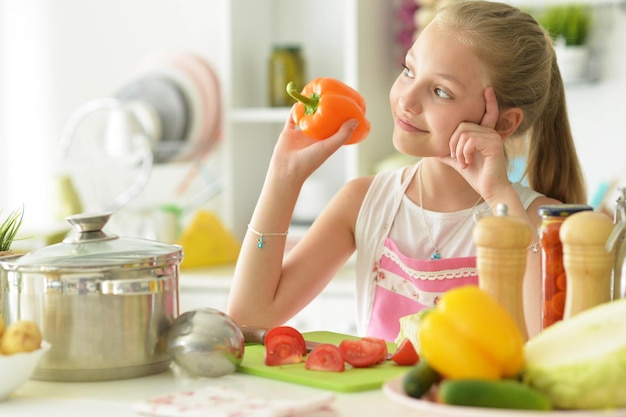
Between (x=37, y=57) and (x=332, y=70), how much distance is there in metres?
1.32

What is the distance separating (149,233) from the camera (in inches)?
138

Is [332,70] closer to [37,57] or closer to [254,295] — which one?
[37,57]

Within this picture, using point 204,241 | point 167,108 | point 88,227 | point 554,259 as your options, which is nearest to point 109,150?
point 167,108

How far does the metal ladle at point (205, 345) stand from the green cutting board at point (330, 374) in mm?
36

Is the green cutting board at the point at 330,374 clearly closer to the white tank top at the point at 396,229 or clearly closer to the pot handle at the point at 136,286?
the pot handle at the point at 136,286

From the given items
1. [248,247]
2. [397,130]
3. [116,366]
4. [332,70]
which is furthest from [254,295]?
[332,70]

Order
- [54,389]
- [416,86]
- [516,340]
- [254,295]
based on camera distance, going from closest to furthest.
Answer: [516,340] < [54,389] < [416,86] < [254,295]

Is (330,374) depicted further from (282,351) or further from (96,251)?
(96,251)

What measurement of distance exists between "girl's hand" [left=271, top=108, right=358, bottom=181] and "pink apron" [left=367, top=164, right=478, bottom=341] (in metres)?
0.23

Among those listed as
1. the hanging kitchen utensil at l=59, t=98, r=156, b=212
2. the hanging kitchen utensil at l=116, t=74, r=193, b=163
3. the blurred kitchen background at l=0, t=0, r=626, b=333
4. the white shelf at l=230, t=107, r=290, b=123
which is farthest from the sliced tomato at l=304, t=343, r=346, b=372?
the hanging kitchen utensil at l=116, t=74, r=193, b=163

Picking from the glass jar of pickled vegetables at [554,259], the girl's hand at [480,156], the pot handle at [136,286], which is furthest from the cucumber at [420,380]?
the girl's hand at [480,156]

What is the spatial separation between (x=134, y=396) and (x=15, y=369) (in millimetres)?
140

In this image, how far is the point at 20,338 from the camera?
3.92 ft

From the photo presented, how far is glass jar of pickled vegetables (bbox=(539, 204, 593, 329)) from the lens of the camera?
1.23 meters
